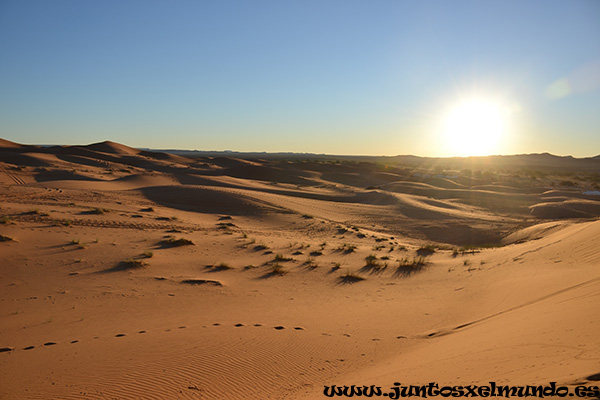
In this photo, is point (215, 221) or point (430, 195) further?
point (430, 195)

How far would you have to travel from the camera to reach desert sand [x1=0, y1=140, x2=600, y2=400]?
5180mm

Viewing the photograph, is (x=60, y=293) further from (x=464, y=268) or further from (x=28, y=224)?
(x=464, y=268)

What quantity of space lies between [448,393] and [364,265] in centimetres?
886

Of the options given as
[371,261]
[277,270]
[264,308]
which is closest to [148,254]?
[277,270]

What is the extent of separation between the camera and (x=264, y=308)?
8531 mm

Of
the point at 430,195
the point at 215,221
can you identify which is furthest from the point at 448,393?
the point at 430,195

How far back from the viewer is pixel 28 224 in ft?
45.9

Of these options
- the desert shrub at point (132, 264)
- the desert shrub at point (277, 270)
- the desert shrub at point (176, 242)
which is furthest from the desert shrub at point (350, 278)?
the desert shrub at point (176, 242)

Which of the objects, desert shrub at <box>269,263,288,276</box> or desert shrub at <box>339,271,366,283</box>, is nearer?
desert shrub at <box>339,271,366,283</box>

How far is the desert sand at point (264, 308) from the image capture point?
518 centimetres

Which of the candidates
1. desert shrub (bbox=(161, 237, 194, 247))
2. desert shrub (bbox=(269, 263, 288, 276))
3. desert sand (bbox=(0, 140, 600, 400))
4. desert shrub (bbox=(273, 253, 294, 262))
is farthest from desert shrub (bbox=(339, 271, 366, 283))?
desert shrub (bbox=(161, 237, 194, 247))

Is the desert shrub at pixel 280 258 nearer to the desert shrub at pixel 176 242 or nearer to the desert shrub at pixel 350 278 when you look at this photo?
the desert shrub at pixel 350 278

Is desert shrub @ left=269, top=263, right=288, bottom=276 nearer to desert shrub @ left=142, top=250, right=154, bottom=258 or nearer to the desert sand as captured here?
the desert sand

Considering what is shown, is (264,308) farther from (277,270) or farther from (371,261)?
(371,261)
